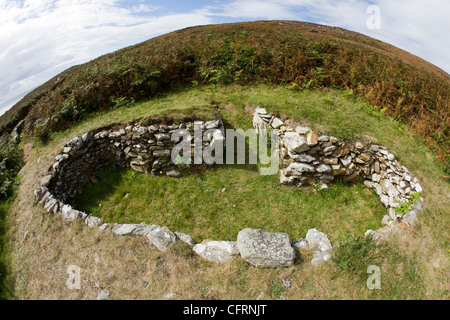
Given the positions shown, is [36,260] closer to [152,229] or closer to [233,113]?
[152,229]

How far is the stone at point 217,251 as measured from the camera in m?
5.03

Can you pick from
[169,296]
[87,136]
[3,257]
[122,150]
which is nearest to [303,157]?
[169,296]

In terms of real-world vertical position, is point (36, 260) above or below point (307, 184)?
below

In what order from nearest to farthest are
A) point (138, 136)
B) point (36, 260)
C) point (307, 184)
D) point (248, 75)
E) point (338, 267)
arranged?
point (338, 267) → point (36, 260) → point (307, 184) → point (138, 136) → point (248, 75)

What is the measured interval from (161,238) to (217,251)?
1.39 meters

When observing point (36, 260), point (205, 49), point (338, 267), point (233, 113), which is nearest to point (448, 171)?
point (338, 267)

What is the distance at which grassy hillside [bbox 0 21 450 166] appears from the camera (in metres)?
9.00

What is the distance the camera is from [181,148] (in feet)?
27.1

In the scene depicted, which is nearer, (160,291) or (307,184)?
(160,291)

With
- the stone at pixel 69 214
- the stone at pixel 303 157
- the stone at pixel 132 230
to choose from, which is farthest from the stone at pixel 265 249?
the stone at pixel 69 214

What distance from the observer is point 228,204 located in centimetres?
723

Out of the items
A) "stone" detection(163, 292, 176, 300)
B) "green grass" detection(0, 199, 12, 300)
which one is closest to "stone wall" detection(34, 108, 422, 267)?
"stone" detection(163, 292, 176, 300)

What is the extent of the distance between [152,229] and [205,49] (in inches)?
474

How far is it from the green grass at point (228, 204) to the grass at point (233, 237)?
0.04m
